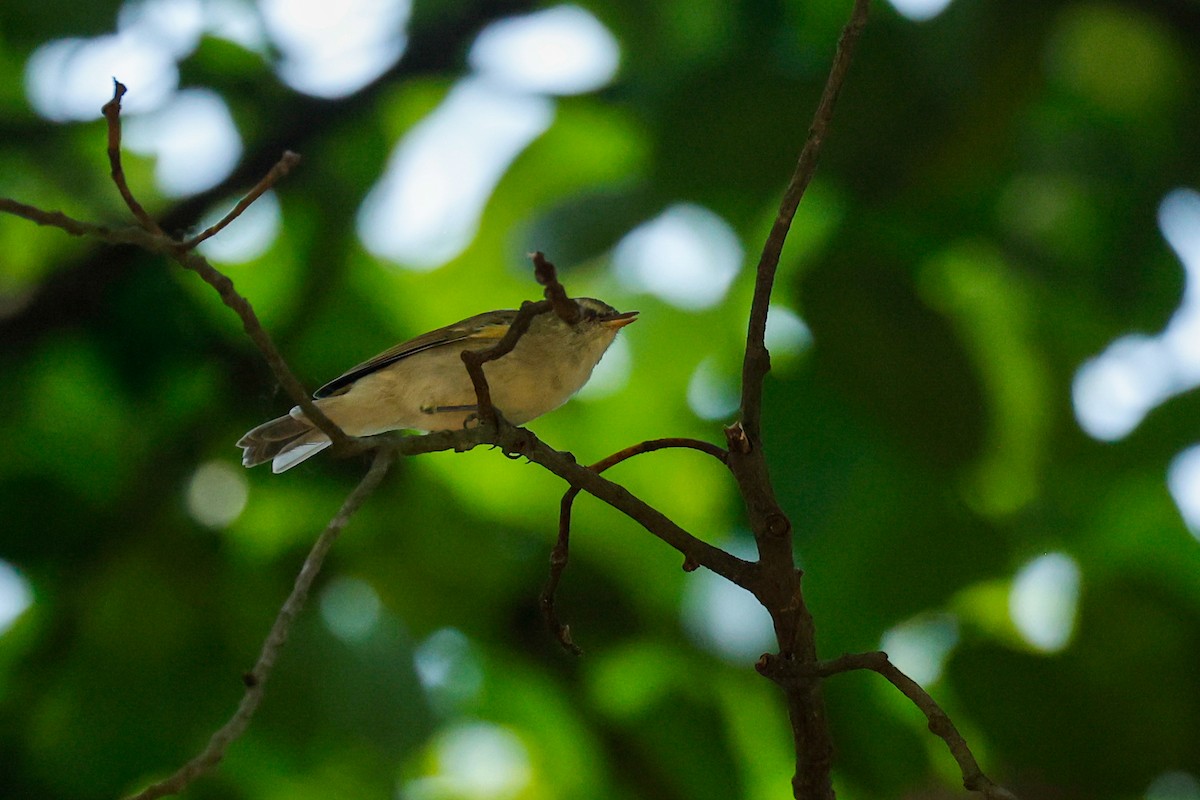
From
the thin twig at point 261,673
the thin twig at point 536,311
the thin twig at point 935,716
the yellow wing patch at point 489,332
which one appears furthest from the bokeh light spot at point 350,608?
the thin twig at point 935,716

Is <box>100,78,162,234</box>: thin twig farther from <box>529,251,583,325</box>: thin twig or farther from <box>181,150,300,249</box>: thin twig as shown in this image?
<box>529,251,583,325</box>: thin twig

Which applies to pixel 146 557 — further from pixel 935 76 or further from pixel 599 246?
pixel 935 76

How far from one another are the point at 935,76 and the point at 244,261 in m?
2.77

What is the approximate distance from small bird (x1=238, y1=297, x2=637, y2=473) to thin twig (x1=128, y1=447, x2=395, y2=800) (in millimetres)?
1495

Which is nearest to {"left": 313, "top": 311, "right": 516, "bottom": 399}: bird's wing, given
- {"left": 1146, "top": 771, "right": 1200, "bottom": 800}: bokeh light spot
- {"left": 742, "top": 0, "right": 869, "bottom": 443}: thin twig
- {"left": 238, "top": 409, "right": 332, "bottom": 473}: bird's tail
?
{"left": 238, "top": 409, "right": 332, "bottom": 473}: bird's tail

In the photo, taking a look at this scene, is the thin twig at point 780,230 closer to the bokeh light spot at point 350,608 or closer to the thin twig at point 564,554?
the thin twig at point 564,554

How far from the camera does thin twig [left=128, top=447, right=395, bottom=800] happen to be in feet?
5.48

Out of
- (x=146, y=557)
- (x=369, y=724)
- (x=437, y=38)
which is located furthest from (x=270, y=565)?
(x=437, y=38)

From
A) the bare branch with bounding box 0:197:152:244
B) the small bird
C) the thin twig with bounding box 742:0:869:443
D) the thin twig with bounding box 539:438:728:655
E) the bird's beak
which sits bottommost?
the bare branch with bounding box 0:197:152:244

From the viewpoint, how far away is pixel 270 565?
4.14 meters

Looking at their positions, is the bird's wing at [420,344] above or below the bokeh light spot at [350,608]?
above

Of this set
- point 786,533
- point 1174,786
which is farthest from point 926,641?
point 786,533

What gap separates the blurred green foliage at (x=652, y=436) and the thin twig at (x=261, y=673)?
61.4 inches

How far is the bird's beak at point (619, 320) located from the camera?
4184 mm
